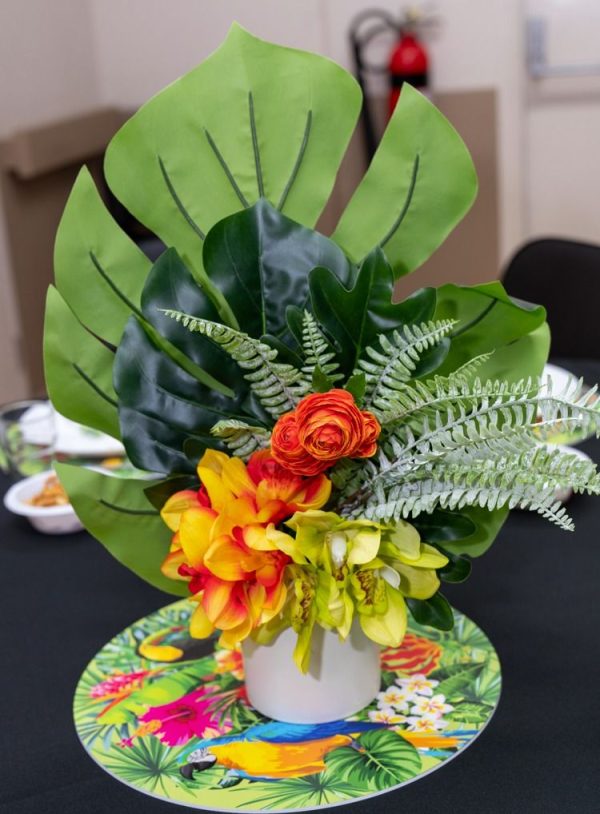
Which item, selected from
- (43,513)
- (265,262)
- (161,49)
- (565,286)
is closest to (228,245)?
(265,262)

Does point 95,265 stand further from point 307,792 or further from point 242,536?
point 307,792

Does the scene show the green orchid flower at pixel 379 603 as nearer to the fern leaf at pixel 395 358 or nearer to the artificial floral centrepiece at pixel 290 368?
the artificial floral centrepiece at pixel 290 368

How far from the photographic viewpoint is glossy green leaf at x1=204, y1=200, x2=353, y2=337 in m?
0.79

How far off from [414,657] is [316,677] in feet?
0.45

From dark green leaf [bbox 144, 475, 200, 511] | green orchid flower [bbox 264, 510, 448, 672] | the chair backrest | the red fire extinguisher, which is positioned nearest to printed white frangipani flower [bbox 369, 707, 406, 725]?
green orchid flower [bbox 264, 510, 448, 672]

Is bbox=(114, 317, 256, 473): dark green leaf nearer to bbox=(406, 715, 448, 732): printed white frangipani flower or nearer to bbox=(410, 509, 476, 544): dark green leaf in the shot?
bbox=(410, 509, 476, 544): dark green leaf

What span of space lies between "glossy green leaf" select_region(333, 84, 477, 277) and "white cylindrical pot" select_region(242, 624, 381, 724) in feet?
1.00

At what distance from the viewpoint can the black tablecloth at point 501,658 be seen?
2.55 feet

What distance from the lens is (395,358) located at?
2.46 ft

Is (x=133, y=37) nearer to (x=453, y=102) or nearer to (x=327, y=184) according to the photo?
(x=453, y=102)

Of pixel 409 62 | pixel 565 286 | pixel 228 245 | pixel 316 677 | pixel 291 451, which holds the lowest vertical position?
pixel 565 286

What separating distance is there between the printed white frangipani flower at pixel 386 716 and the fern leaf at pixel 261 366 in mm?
270

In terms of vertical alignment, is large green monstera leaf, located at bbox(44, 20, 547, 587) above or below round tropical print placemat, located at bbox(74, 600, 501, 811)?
above

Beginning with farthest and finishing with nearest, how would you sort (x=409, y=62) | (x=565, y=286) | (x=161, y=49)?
1. (x=161, y=49)
2. (x=409, y=62)
3. (x=565, y=286)
